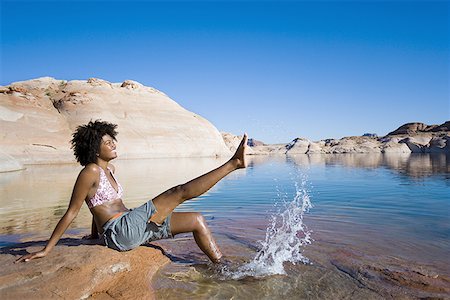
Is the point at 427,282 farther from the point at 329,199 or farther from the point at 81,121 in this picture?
the point at 81,121

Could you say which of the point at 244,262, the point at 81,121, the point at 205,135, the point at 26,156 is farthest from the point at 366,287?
the point at 205,135

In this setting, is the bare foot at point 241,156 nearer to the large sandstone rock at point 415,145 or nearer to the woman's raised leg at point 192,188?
the woman's raised leg at point 192,188

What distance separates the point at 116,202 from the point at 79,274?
89cm

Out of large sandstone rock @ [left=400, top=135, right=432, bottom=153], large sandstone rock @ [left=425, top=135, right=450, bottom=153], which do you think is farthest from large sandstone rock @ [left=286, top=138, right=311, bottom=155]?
large sandstone rock @ [left=425, top=135, right=450, bottom=153]

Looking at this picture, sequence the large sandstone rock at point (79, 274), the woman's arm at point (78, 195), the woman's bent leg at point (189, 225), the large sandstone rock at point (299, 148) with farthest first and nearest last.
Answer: the large sandstone rock at point (299, 148)
the woman's bent leg at point (189, 225)
the woman's arm at point (78, 195)
the large sandstone rock at point (79, 274)

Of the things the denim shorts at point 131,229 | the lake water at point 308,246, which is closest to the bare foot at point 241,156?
the denim shorts at point 131,229

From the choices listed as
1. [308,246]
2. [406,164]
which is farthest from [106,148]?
[406,164]

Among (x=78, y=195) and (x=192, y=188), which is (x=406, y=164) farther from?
(x=78, y=195)

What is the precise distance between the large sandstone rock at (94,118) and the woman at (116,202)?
37.3 metres

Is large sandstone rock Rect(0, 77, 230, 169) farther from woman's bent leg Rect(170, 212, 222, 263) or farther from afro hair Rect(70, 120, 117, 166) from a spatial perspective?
woman's bent leg Rect(170, 212, 222, 263)

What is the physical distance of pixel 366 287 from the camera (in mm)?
3902

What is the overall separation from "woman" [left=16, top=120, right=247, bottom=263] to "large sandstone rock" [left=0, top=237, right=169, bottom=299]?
18 cm

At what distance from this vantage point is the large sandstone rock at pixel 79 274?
332 cm

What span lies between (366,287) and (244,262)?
5.09 ft
